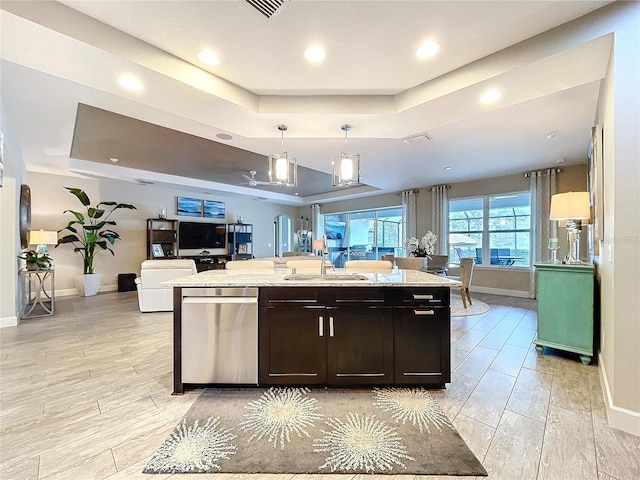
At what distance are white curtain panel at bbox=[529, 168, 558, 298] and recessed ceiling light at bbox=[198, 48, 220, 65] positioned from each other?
6.42 metres

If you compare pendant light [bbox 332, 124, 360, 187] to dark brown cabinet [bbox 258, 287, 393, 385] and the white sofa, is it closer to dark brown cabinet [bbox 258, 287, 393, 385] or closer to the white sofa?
dark brown cabinet [bbox 258, 287, 393, 385]

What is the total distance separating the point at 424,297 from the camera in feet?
7.82

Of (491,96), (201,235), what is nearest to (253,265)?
(491,96)

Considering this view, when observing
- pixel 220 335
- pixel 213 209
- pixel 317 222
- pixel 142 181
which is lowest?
pixel 220 335

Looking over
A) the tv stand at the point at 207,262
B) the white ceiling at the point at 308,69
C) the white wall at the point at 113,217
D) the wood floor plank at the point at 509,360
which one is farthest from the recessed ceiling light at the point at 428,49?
the white wall at the point at 113,217

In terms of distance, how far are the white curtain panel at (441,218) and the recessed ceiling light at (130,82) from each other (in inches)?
265

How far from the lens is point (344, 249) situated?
1034 centimetres

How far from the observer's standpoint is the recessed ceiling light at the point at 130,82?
2422mm

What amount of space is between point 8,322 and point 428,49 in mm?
6304

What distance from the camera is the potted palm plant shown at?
6.45 meters

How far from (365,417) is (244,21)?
292 cm

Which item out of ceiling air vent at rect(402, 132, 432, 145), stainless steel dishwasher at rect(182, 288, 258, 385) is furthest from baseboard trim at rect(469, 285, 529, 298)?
stainless steel dishwasher at rect(182, 288, 258, 385)

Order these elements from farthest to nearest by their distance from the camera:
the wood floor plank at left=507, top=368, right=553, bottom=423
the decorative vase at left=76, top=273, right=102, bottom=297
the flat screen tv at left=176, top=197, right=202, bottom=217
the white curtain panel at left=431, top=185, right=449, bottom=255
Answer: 1. the flat screen tv at left=176, top=197, right=202, bottom=217
2. the white curtain panel at left=431, top=185, right=449, bottom=255
3. the decorative vase at left=76, top=273, right=102, bottom=297
4. the wood floor plank at left=507, top=368, right=553, bottom=423

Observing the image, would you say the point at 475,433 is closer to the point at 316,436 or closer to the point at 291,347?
the point at 316,436
